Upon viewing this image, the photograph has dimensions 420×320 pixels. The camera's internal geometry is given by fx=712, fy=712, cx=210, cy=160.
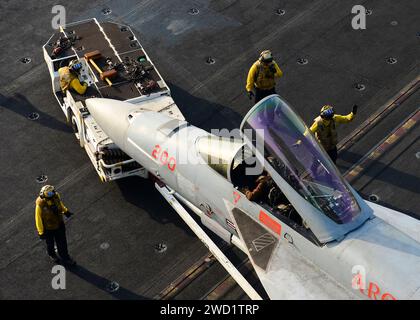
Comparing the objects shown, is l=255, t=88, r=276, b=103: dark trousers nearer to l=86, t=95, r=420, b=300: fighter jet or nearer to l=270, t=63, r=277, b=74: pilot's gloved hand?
l=270, t=63, r=277, b=74: pilot's gloved hand

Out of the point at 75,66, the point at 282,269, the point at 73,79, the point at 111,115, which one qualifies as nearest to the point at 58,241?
the point at 111,115

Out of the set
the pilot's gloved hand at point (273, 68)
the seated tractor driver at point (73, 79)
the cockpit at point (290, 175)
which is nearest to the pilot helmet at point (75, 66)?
the seated tractor driver at point (73, 79)

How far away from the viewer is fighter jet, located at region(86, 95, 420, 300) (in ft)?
46.9

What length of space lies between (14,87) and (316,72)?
10.1m

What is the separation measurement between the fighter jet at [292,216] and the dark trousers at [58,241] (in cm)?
317

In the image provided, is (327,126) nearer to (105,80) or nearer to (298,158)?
(298,158)

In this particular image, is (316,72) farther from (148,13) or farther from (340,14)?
(148,13)

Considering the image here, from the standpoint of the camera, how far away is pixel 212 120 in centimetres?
2231

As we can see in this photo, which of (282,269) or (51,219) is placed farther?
(51,219)

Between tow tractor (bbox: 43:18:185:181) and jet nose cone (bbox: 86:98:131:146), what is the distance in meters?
0.55

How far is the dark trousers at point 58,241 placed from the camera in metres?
17.7

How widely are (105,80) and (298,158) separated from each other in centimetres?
826

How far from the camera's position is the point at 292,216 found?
1531 centimetres

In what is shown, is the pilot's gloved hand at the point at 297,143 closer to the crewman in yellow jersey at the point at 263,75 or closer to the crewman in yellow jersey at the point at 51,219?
the crewman in yellow jersey at the point at 263,75
